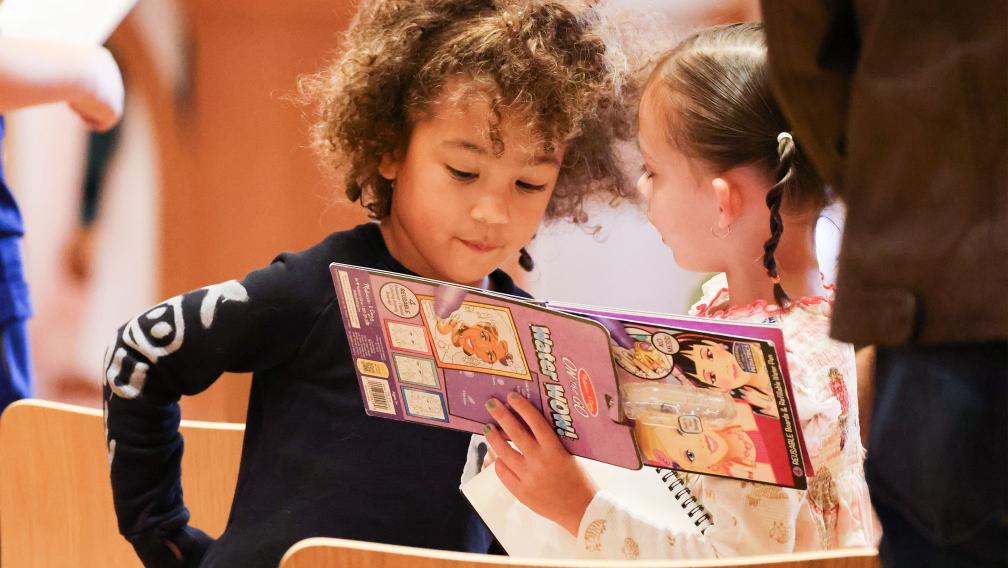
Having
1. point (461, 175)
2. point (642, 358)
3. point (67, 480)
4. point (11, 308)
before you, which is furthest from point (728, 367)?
point (11, 308)

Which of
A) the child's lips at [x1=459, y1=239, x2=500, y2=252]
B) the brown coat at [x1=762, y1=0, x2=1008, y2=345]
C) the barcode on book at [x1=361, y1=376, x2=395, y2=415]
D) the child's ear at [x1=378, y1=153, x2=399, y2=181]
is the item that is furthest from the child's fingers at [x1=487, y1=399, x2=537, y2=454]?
the brown coat at [x1=762, y1=0, x2=1008, y2=345]

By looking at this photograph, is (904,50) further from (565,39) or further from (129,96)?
(129,96)

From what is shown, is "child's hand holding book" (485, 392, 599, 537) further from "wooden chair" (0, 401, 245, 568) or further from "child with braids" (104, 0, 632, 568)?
"wooden chair" (0, 401, 245, 568)

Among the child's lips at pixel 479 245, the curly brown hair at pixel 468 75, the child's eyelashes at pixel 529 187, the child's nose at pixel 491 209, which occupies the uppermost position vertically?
the curly brown hair at pixel 468 75

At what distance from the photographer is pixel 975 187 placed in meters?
0.56

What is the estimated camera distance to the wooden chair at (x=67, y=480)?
4.72ft

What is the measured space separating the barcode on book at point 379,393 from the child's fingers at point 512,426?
109 mm

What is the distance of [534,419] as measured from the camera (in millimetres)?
1071

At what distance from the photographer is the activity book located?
0.93 meters

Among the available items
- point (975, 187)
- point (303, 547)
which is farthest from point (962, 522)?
point (303, 547)

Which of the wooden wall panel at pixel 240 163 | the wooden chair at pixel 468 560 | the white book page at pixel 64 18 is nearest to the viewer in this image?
the wooden chair at pixel 468 560

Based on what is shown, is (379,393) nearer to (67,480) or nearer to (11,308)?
(67,480)

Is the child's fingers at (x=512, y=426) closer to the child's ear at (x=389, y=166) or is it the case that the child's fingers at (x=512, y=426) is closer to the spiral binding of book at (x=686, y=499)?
the spiral binding of book at (x=686, y=499)

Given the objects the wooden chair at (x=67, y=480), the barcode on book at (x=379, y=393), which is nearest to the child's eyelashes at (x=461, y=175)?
the barcode on book at (x=379, y=393)
